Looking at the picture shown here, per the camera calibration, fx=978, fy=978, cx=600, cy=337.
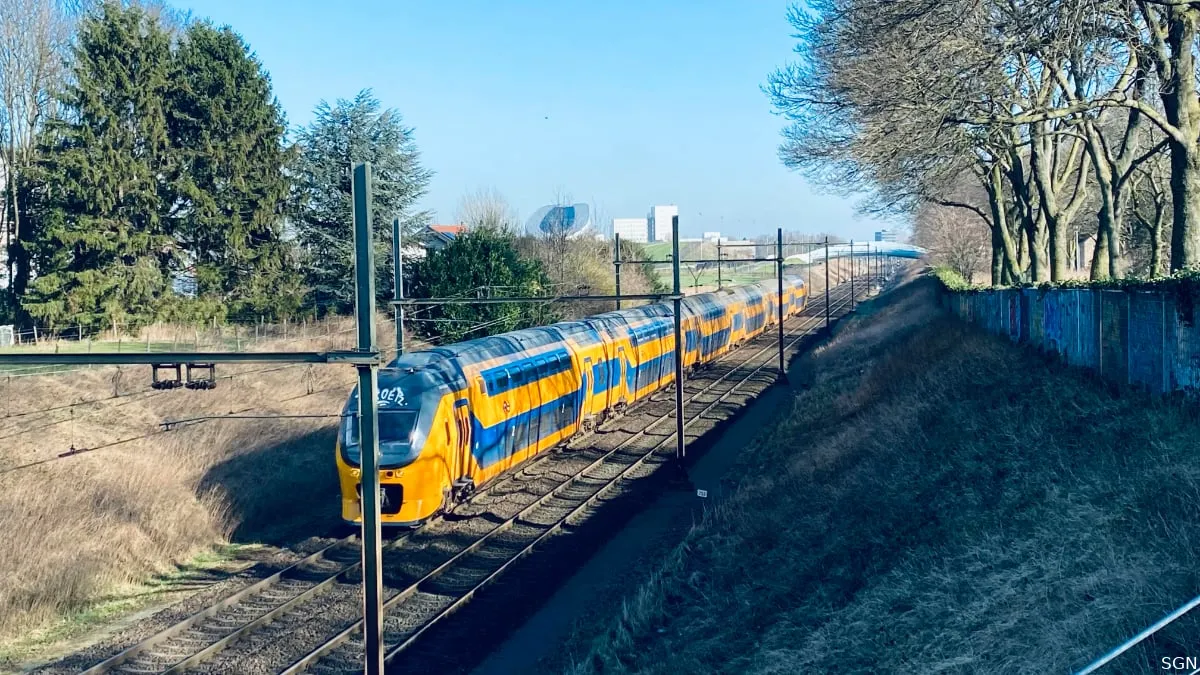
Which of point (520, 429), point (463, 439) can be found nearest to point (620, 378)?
point (520, 429)

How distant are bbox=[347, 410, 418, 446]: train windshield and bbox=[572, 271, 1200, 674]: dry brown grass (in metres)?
4.64

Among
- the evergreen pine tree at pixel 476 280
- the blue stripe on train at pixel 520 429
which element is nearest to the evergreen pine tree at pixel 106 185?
the evergreen pine tree at pixel 476 280

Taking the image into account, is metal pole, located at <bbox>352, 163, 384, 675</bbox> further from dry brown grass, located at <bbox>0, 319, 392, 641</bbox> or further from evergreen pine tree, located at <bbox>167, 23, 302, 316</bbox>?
evergreen pine tree, located at <bbox>167, 23, 302, 316</bbox>

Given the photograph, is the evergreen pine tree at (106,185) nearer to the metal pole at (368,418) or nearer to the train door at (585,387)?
the train door at (585,387)

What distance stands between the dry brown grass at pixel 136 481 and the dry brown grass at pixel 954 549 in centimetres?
774

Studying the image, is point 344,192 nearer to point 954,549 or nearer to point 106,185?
point 106,185

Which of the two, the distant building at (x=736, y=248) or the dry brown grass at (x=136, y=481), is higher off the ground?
the distant building at (x=736, y=248)

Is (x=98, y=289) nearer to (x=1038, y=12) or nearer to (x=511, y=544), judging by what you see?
(x=511, y=544)

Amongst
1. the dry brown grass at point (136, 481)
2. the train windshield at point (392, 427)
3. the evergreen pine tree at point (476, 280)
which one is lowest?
the dry brown grass at point (136, 481)

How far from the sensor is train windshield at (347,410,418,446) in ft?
51.6

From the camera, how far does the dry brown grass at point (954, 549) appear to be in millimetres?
8008

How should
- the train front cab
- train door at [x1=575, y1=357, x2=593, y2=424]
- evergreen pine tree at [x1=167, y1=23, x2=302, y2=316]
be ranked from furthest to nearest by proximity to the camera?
Result: evergreen pine tree at [x1=167, y1=23, x2=302, y2=316], train door at [x1=575, y1=357, x2=593, y2=424], the train front cab
